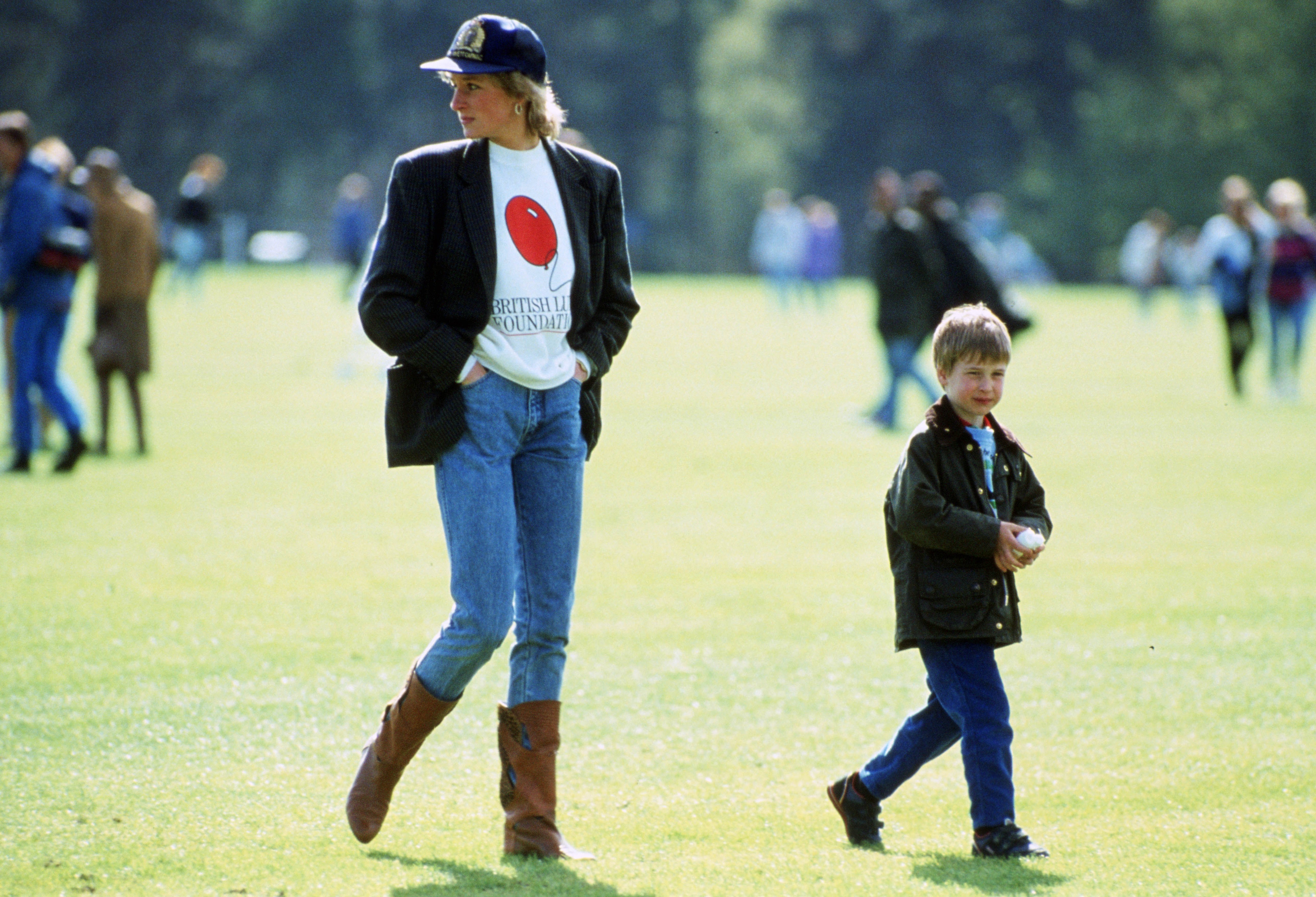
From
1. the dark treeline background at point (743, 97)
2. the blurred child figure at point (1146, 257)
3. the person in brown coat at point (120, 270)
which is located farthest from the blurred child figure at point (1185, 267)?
the person in brown coat at point (120, 270)

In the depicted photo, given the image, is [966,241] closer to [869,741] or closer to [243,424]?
[243,424]

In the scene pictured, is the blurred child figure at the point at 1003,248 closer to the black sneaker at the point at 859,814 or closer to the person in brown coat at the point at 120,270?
the person in brown coat at the point at 120,270

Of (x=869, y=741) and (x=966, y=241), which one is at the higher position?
(x=966, y=241)

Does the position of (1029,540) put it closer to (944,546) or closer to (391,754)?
(944,546)

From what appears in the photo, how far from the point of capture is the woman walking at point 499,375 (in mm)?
4531

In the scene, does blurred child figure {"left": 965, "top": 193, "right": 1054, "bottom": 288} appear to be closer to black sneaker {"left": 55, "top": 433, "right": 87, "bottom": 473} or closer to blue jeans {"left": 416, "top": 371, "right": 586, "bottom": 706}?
black sneaker {"left": 55, "top": 433, "right": 87, "bottom": 473}

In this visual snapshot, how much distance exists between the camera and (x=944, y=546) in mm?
4508

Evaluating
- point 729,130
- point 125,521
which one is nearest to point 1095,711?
point 125,521

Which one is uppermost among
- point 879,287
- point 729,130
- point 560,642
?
point 729,130

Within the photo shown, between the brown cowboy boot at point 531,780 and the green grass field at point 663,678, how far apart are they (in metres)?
0.08

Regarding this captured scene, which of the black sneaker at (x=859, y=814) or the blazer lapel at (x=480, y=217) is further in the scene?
the black sneaker at (x=859, y=814)

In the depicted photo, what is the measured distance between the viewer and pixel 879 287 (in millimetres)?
15648

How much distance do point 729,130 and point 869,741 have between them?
7135cm

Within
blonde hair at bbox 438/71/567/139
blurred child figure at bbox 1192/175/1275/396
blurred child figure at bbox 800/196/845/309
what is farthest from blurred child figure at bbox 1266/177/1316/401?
blurred child figure at bbox 800/196/845/309
